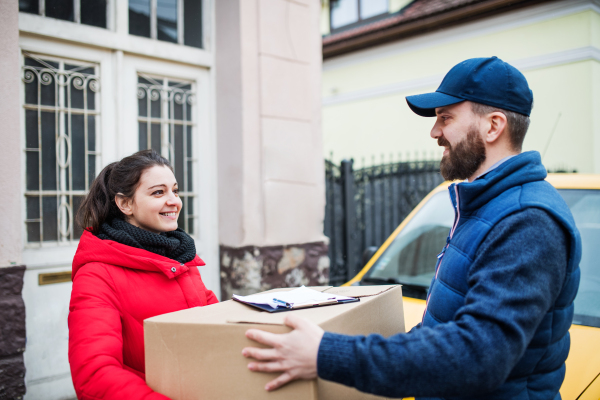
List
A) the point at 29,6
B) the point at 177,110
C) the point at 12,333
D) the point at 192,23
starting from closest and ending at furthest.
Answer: the point at 12,333 < the point at 29,6 < the point at 177,110 < the point at 192,23

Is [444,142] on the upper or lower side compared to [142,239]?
upper

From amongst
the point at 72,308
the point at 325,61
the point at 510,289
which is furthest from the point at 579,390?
the point at 325,61

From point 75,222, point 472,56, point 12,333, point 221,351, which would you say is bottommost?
point 12,333

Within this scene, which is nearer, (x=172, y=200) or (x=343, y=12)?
(x=172, y=200)

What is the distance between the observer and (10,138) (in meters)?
3.13

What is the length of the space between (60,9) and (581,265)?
4029mm

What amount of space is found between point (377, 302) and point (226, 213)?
3.03 meters

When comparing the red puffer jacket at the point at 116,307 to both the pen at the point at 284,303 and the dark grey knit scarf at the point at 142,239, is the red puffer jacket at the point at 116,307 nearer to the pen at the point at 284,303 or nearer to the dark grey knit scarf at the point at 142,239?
the dark grey knit scarf at the point at 142,239

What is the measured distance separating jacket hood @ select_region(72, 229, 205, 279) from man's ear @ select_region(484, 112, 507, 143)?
4.18 feet

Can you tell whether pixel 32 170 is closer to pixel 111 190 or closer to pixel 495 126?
pixel 111 190

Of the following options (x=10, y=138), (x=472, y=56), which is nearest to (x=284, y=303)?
(x=10, y=138)

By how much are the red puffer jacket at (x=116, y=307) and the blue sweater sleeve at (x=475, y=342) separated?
58 centimetres

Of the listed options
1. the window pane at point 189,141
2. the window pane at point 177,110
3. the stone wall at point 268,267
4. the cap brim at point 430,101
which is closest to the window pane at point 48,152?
the window pane at point 177,110

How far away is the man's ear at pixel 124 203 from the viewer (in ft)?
6.50
